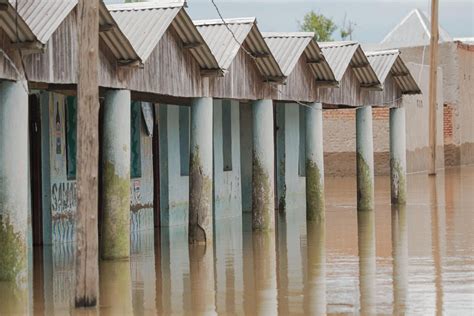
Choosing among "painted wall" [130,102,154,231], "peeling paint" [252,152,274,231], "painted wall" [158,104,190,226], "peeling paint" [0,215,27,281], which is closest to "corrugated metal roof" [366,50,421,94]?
"painted wall" [158,104,190,226]

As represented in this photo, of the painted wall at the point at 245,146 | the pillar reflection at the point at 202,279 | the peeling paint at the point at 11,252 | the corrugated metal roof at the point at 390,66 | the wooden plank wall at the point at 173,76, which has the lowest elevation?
the pillar reflection at the point at 202,279

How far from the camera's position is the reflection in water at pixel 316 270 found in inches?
514

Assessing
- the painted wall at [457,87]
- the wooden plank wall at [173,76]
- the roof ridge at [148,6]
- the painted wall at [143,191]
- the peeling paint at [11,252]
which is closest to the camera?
the peeling paint at [11,252]

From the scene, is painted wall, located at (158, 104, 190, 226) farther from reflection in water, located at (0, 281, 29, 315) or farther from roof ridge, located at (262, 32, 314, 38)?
reflection in water, located at (0, 281, 29, 315)

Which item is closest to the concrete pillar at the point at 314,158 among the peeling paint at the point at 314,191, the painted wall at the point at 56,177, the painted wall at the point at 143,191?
the peeling paint at the point at 314,191

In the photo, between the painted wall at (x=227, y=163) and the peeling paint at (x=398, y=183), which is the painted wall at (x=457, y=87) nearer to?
the peeling paint at (x=398, y=183)

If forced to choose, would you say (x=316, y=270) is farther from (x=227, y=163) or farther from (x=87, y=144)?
(x=227, y=163)

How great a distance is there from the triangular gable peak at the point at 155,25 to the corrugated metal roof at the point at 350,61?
578 cm

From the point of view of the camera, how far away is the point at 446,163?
159 ft

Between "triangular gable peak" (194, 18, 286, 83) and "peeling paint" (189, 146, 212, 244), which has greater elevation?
"triangular gable peak" (194, 18, 286, 83)

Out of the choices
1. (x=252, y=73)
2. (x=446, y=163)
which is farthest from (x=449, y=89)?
(x=252, y=73)

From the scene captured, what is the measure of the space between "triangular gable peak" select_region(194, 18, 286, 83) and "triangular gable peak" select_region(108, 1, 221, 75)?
34.7 inches

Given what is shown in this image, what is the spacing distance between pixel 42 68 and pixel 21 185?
1.44m

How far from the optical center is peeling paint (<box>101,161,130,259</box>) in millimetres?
16641
